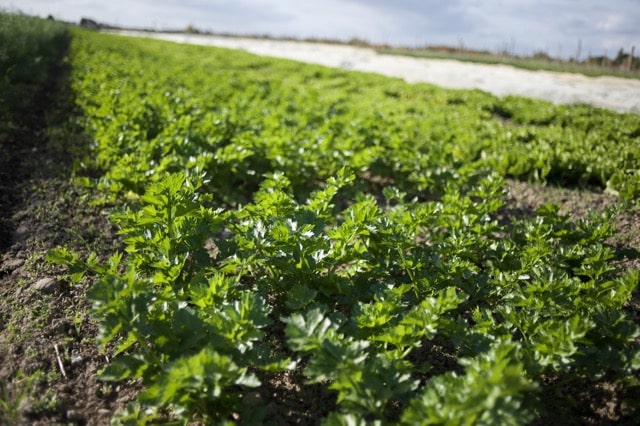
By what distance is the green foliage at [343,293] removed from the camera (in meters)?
1.92

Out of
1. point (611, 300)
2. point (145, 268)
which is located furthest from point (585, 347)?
point (145, 268)

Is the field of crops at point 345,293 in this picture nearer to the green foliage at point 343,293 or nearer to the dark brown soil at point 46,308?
the green foliage at point 343,293

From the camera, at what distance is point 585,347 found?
2295 mm

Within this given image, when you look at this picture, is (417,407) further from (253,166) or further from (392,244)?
(253,166)

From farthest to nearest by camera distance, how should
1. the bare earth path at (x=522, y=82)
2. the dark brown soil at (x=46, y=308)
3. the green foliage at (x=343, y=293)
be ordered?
the bare earth path at (x=522, y=82) → the dark brown soil at (x=46, y=308) → the green foliage at (x=343, y=293)

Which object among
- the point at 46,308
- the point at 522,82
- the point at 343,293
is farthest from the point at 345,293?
the point at 522,82

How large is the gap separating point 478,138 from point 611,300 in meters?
4.89

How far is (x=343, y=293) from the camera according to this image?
111 inches

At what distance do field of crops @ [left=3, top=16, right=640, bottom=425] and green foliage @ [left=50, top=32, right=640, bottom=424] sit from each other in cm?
1

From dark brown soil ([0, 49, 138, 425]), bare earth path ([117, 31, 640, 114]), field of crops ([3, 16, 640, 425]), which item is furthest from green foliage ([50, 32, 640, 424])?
bare earth path ([117, 31, 640, 114])

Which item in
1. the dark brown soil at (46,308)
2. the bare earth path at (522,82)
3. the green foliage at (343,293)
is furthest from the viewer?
the bare earth path at (522,82)

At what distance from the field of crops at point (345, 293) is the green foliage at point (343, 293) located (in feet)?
0.04

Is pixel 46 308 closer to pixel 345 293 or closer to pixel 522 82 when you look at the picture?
pixel 345 293

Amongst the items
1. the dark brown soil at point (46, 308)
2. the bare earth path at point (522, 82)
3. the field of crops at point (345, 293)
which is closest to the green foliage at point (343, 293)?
the field of crops at point (345, 293)
